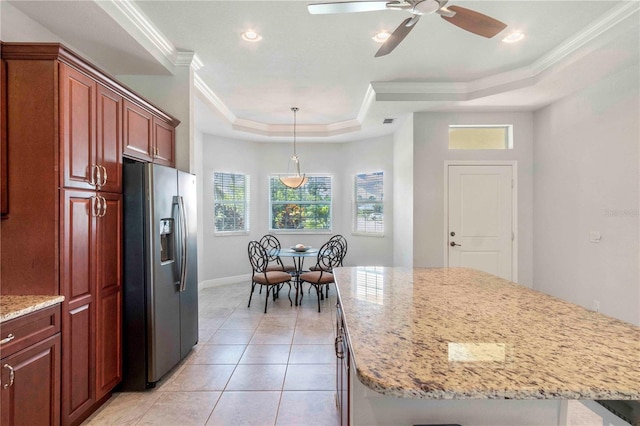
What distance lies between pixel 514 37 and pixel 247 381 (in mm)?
3802

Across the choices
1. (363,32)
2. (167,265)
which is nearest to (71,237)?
(167,265)

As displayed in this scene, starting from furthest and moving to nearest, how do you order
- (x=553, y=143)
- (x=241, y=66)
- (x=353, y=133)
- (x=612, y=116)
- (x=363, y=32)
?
1. (x=353, y=133)
2. (x=553, y=143)
3. (x=241, y=66)
4. (x=612, y=116)
5. (x=363, y=32)

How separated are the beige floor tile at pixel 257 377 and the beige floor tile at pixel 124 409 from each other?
1.88ft

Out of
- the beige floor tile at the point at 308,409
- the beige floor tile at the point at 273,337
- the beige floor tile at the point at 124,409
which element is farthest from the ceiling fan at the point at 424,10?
the beige floor tile at the point at 273,337

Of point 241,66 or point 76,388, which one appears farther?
point 241,66

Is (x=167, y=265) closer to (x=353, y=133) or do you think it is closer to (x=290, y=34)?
(x=290, y=34)

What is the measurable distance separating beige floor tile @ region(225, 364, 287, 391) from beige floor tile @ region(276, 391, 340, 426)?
19cm

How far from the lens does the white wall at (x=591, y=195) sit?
2.95 m

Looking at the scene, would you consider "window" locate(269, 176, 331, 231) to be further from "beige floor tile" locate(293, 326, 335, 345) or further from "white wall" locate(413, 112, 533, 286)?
"beige floor tile" locate(293, 326, 335, 345)

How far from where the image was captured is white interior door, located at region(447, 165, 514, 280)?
433 centimetres

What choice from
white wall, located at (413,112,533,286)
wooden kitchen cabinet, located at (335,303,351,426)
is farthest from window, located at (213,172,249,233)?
wooden kitchen cabinet, located at (335,303,351,426)

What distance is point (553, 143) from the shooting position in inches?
155

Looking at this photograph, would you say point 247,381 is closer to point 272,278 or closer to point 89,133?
point 272,278

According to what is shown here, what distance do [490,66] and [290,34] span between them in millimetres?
2214
